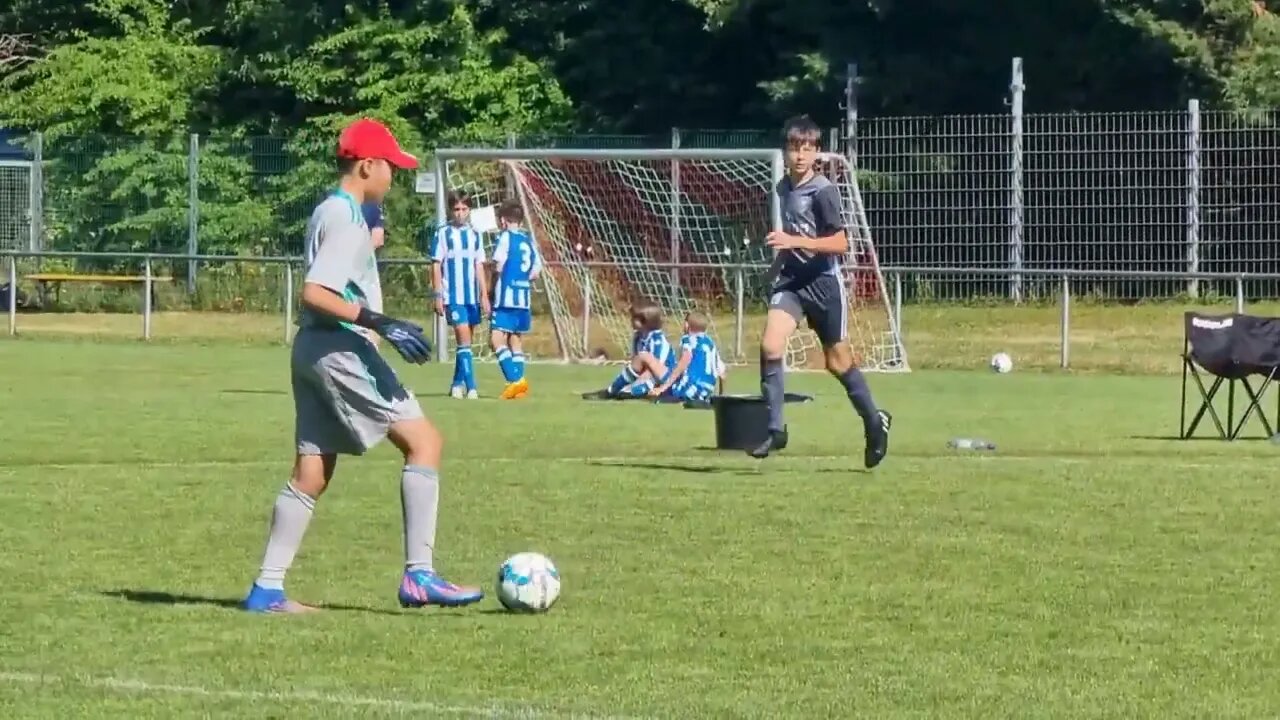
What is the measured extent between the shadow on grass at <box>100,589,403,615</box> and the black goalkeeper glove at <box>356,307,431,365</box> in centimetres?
94

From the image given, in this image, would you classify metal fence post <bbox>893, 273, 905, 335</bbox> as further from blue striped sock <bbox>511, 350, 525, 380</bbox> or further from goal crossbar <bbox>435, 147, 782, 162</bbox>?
blue striped sock <bbox>511, 350, 525, 380</bbox>

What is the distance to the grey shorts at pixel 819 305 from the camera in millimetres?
14352

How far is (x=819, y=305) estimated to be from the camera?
14352mm

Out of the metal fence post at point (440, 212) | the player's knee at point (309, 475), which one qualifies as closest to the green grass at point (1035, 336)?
the metal fence post at point (440, 212)

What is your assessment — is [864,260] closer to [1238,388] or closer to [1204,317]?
[1238,388]

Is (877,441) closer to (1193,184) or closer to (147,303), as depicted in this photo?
(1193,184)

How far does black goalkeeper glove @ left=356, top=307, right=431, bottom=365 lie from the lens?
28.0 ft

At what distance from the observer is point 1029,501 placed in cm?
1280

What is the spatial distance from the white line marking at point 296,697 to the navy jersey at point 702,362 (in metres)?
14.2

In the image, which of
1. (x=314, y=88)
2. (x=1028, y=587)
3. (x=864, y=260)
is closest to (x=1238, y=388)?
(x=864, y=260)

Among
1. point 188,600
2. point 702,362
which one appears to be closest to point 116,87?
point 702,362

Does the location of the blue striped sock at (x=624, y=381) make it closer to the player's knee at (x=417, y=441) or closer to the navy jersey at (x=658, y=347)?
the navy jersey at (x=658, y=347)

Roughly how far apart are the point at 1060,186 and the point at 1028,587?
21.1 metres

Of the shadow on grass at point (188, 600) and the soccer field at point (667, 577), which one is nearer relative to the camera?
the soccer field at point (667, 577)
